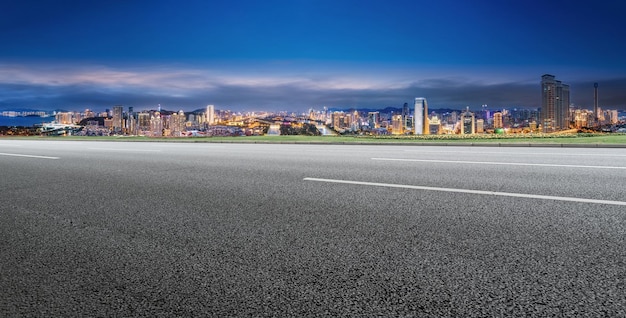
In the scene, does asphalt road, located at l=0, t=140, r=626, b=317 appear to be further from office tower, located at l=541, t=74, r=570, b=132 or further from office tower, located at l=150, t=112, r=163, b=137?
office tower, located at l=541, t=74, r=570, b=132

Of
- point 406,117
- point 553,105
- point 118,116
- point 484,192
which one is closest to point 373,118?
→ point 406,117

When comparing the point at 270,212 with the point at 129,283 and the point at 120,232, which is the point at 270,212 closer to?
the point at 120,232

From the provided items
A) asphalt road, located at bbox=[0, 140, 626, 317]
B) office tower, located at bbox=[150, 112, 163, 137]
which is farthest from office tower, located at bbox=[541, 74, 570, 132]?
asphalt road, located at bbox=[0, 140, 626, 317]

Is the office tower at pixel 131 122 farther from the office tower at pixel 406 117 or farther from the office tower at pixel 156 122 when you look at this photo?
the office tower at pixel 406 117

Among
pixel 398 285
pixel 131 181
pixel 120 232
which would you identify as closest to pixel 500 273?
pixel 398 285

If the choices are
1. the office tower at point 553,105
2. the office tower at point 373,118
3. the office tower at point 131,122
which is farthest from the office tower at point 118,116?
the office tower at point 553,105

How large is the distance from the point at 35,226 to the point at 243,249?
2.59 metres

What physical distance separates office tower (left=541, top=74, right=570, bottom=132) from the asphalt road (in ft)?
318

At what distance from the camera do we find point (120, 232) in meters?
4.14

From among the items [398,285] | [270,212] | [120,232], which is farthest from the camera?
[270,212]

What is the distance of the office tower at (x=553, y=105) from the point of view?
91.3 metres

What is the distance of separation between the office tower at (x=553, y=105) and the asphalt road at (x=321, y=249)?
318 feet

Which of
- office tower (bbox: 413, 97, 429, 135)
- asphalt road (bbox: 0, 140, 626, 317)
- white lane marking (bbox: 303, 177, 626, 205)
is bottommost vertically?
asphalt road (bbox: 0, 140, 626, 317)

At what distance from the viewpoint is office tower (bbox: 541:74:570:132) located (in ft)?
299
